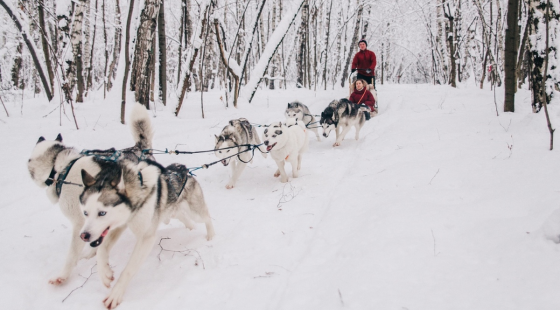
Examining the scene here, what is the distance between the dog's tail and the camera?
128 inches

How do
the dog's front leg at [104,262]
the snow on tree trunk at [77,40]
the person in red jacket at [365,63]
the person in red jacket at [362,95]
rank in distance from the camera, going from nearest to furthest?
the dog's front leg at [104,262]
the snow on tree trunk at [77,40]
the person in red jacket at [362,95]
the person in red jacket at [365,63]

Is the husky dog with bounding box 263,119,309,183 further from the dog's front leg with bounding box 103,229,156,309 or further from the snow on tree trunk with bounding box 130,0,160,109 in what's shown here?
the snow on tree trunk with bounding box 130,0,160,109

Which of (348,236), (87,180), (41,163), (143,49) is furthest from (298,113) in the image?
(87,180)

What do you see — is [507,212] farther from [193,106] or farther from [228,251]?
[193,106]

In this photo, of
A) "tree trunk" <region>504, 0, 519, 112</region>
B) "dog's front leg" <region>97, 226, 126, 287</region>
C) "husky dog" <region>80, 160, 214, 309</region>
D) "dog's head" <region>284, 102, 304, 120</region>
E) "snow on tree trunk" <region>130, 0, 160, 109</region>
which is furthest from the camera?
"dog's head" <region>284, 102, 304, 120</region>

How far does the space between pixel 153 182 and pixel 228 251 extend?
1.01m

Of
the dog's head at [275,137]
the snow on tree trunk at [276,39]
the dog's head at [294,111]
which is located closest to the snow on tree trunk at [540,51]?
the dog's head at [275,137]

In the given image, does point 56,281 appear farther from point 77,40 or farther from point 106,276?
point 77,40

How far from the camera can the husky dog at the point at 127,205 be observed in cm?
195

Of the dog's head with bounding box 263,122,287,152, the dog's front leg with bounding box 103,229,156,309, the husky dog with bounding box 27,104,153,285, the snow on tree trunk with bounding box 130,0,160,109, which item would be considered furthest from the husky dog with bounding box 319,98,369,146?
the dog's front leg with bounding box 103,229,156,309

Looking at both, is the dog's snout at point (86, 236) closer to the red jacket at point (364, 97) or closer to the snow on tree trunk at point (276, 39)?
the snow on tree trunk at point (276, 39)

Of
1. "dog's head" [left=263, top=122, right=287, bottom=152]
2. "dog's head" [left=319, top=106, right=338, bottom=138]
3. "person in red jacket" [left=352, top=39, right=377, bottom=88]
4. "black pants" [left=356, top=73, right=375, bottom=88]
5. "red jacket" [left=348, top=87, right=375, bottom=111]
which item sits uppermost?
"person in red jacket" [left=352, top=39, right=377, bottom=88]

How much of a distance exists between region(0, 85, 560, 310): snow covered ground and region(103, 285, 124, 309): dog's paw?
84 millimetres

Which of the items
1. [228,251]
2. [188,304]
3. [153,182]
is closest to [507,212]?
[228,251]
